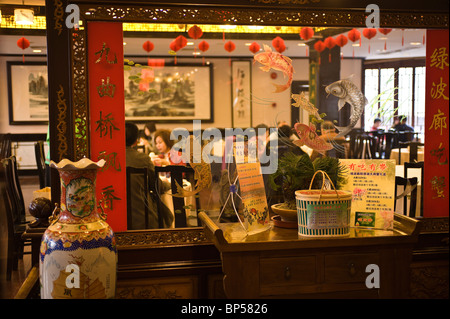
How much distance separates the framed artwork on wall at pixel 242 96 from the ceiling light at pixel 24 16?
207 cm

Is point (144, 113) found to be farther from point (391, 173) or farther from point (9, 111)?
point (9, 111)

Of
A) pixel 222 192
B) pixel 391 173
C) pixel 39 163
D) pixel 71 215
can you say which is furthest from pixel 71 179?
pixel 39 163

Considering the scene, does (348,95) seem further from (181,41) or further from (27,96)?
(27,96)

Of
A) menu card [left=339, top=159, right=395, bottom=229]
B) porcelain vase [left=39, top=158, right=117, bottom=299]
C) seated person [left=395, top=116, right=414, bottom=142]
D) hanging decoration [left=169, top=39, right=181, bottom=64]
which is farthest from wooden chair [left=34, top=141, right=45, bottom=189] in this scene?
menu card [left=339, top=159, right=395, bottom=229]

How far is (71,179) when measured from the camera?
204cm

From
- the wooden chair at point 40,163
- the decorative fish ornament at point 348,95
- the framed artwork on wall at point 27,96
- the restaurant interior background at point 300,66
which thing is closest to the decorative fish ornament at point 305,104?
the restaurant interior background at point 300,66

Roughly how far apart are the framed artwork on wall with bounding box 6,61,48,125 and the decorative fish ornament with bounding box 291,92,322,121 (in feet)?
23.6

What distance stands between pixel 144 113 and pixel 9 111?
20.7 feet

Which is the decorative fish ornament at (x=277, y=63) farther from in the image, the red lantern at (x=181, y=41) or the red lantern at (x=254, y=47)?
the red lantern at (x=181, y=41)

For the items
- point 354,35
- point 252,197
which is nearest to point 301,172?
point 252,197

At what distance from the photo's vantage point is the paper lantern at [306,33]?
2.81 metres

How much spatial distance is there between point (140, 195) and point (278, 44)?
1.12m

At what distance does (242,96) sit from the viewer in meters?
2.88

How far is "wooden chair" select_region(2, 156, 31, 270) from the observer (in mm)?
4066
